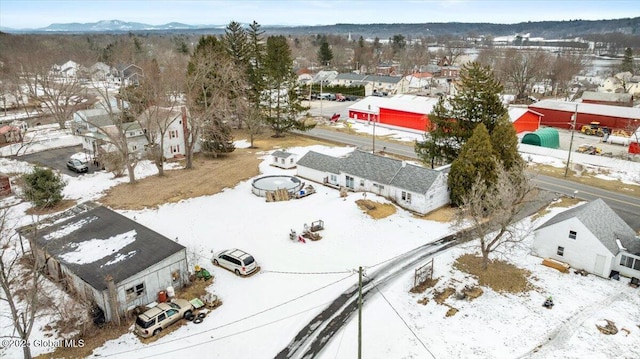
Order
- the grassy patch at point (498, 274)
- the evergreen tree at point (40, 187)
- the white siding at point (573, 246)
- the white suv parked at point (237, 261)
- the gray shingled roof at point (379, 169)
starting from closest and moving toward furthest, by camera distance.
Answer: the grassy patch at point (498, 274), the white siding at point (573, 246), the white suv parked at point (237, 261), the evergreen tree at point (40, 187), the gray shingled roof at point (379, 169)

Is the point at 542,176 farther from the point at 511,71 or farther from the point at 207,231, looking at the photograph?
the point at 511,71

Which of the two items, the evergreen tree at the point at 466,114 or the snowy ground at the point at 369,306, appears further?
the evergreen tree at the point at 466,114

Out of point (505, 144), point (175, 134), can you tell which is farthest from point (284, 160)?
point (505, 144)

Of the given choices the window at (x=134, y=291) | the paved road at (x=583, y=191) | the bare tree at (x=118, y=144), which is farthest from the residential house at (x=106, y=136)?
the window at (x=134, y=291)

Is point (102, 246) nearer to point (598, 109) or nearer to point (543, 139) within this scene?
point (543, 139)

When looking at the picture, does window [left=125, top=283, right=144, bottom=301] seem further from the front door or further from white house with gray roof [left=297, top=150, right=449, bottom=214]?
the front door

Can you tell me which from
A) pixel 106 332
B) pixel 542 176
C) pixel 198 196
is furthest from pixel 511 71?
pixel 106 332

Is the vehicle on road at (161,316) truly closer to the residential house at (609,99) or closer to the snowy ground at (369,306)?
the snowy ground at (369,306)
